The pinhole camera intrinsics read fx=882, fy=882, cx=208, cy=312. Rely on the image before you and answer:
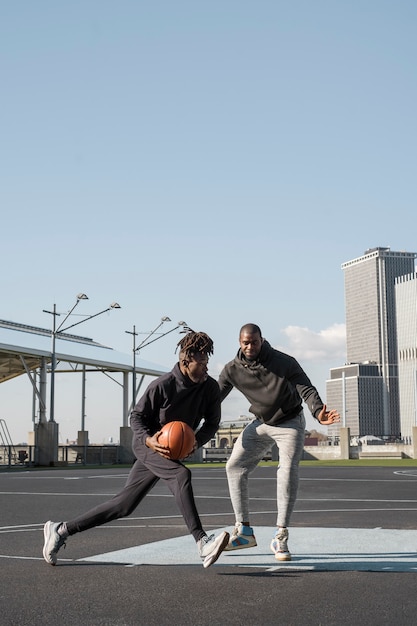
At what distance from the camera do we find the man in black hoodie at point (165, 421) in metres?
6.59

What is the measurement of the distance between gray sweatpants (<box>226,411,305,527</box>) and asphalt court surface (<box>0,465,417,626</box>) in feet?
1.45

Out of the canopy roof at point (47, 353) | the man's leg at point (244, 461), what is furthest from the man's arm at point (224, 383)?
the canopy roof at point (47, 353)

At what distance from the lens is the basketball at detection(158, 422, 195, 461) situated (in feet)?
21.3

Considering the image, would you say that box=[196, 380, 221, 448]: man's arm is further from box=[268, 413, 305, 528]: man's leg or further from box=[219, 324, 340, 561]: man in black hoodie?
box=[268, 413, 305, 528]: man's leg

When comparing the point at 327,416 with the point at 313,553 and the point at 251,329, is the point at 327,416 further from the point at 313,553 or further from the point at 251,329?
the point at 313,553

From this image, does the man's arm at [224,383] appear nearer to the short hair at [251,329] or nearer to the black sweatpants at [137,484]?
the short hair at [251,329]

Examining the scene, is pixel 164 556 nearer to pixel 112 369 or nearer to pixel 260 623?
pixel 260 623

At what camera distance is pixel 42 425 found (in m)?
43.7

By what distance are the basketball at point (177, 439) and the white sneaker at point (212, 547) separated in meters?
0.63

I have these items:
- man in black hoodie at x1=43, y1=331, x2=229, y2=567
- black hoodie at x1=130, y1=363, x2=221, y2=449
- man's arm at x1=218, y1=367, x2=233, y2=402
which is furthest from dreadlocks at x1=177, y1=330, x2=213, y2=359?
man's arm at x1=218, y1=367, x2=233, y2=402

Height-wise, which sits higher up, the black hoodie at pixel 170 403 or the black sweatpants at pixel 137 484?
the black hoodie at pixel 170 403

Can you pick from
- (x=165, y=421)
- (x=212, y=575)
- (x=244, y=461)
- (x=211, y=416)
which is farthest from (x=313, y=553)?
(x=165, y=421)

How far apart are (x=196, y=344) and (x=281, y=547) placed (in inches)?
72.5

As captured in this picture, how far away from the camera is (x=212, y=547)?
620cm
